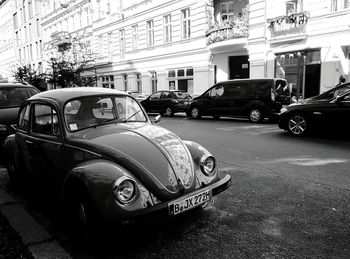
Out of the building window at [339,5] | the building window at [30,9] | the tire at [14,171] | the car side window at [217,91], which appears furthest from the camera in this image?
the building window at [30,9]

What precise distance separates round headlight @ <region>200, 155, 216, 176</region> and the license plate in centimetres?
32

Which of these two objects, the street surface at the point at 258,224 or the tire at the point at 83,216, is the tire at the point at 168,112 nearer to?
the street surface at the point at 258,224

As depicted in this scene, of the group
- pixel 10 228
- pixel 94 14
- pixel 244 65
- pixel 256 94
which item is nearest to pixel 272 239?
pixel 10 228

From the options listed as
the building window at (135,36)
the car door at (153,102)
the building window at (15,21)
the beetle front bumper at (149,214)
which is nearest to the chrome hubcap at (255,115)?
the car door at (153,102)

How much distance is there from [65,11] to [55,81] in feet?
64.3

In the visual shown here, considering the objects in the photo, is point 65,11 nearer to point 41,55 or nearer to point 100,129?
point 41,55

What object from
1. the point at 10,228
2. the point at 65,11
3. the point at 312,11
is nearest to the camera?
the point at 10,228

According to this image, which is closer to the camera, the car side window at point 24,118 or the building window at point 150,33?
the car side window at point 24,118

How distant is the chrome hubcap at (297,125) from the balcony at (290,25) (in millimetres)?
9973

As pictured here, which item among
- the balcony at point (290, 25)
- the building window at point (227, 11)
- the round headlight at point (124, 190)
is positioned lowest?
the round headlight at point (124, 190)

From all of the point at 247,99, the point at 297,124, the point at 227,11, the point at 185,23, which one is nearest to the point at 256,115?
the point at 247,99

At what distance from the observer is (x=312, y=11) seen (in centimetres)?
1808

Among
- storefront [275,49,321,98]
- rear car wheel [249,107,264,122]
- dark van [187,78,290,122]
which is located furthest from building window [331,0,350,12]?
rear car wheel [249,107,264,122]

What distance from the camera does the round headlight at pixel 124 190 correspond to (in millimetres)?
3271
